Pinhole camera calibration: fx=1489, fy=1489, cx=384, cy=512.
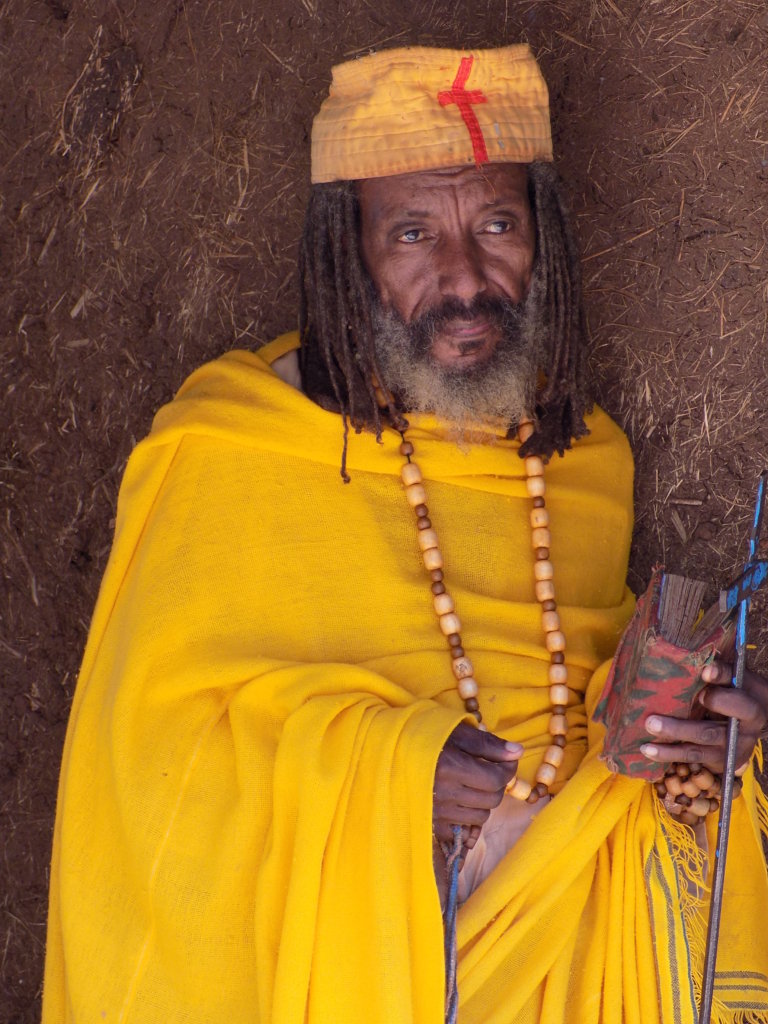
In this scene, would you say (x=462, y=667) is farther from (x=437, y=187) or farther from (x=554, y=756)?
(x=437, y=187)

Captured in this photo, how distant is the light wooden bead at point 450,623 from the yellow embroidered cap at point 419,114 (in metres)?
1.03

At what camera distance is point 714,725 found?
9.73 feet

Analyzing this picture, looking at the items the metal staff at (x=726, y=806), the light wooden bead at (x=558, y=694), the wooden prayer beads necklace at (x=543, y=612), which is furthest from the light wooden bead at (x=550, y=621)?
the metal staff at (x=726, y=806)

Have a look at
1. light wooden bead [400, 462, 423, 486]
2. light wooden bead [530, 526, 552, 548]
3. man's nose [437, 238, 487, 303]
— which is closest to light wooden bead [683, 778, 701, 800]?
light wooden bead [530, 526, 552, 548]

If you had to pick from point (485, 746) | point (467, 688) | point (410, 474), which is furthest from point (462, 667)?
point (410, 474)

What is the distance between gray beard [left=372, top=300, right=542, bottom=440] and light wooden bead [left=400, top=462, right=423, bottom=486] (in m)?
0.15

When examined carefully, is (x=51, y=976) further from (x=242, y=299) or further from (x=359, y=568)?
(x=242, y=299)

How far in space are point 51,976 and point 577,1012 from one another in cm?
117

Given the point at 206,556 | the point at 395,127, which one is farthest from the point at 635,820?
the point at 395,127

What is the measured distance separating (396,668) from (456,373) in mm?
721

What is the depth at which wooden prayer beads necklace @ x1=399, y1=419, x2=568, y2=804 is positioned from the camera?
3.26 metres

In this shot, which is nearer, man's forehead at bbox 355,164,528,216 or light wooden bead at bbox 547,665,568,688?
light wooden bead at bbox 547,665,568,688

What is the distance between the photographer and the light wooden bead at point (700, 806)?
3.09 meters

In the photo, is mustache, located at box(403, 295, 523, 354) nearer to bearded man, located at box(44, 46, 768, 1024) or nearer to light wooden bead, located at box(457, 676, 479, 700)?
bearded man, located at box(44, 46, 768, 1024)
